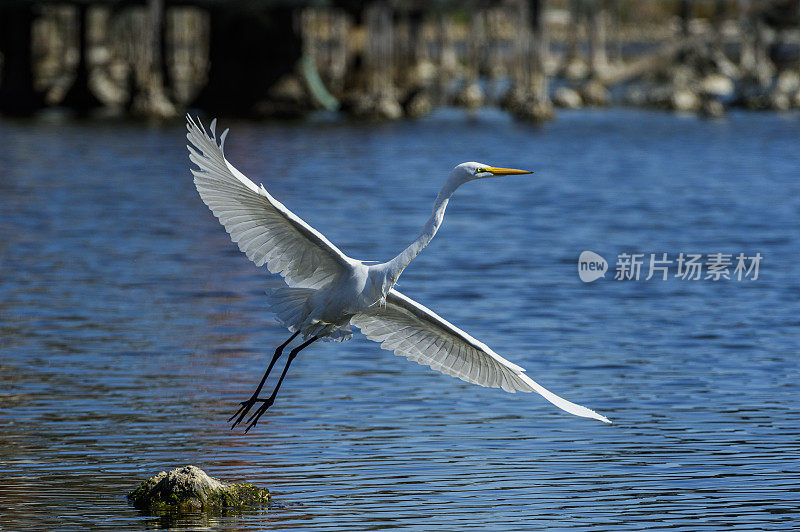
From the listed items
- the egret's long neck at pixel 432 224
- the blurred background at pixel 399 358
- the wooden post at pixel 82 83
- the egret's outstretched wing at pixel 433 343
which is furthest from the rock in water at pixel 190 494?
the wooden post at pixel 82 83

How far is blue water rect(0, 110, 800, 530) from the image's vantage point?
1088 cm

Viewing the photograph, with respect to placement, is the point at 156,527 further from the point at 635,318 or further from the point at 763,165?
the point at 763,165

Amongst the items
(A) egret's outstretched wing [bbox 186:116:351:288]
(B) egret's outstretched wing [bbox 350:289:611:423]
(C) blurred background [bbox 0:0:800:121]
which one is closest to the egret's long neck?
(B) egret's outstretched wing [bbox 350:289:611:423]

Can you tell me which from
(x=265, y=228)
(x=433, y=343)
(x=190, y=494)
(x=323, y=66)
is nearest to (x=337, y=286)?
(x=265, y=228)

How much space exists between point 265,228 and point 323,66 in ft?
239

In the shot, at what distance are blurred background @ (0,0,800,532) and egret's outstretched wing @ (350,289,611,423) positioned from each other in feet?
3.03

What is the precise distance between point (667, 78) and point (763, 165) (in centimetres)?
3526

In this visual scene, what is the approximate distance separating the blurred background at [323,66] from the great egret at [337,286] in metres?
47.6

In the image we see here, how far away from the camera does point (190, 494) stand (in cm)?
1018

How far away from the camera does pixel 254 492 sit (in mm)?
10523

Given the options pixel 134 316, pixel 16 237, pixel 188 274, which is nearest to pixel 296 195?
pixel 16 237

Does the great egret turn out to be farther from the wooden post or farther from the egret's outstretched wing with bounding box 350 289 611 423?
the wooden post

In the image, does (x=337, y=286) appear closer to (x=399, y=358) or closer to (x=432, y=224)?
(x=432, y=224)

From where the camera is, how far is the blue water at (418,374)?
10875 mm
